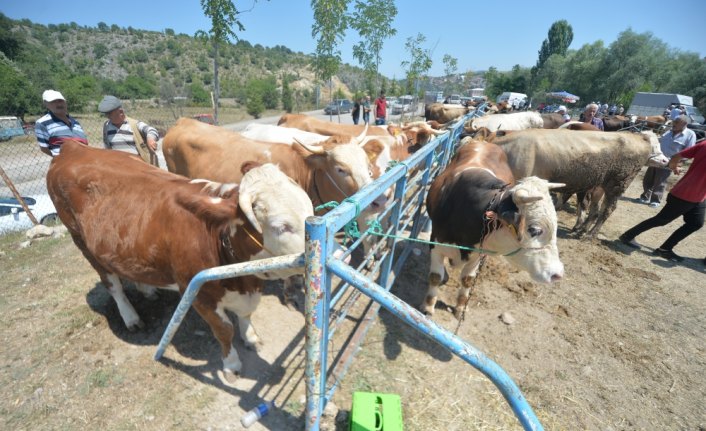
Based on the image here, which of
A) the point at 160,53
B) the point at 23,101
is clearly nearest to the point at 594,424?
the point at 23,101

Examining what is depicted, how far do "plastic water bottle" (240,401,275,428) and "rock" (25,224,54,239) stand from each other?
18.1 ft

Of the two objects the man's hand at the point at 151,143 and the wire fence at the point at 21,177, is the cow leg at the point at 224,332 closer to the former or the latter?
the man's hand at the point at 151,143

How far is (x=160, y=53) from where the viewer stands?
7856cm

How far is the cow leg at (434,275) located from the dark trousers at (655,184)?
26.3 ft

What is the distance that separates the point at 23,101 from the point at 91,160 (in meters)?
30.4

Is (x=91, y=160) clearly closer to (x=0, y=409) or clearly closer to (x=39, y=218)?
(x=0, y=409)

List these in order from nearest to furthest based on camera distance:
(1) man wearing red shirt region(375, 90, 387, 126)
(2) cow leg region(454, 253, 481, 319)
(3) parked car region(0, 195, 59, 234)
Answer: (2) cow leg region(454, 253, 481, 319) → (3) parked car region(0, 195, 59, 234) → (1) man wearing red shirt region(375, 90, 387, 126)

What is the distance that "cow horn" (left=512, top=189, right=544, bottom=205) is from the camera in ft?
7.48

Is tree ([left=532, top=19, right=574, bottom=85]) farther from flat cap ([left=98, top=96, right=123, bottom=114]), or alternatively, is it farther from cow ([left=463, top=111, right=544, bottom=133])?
flat cap ([left=98, top=96, right=123, bottom=114])

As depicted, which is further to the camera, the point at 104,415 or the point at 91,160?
the point at 91,160

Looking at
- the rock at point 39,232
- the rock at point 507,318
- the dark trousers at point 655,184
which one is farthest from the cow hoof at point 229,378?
the dark trousers at point 655,184

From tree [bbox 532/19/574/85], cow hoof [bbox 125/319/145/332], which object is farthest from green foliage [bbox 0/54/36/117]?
tree [bbox 532/19/574/85]

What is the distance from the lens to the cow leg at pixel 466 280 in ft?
11.3

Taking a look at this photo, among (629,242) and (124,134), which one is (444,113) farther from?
(124,134)
